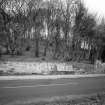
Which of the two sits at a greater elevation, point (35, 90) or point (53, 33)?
point (53, 33)

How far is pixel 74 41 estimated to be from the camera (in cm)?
3388

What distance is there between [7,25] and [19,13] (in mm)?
3571

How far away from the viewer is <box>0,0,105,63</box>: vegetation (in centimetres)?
2834

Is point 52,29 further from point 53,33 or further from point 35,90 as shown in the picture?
point 35,90

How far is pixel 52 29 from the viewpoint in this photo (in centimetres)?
3253

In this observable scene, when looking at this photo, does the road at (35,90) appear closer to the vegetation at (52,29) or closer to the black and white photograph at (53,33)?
the black and white photograph at (53,33)

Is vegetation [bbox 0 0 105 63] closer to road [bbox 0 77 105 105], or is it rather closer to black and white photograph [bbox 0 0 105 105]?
black and white photograph [bbox 0 0 105 105]

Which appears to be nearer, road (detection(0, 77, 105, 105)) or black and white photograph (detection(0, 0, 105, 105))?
road (detection(0, 77, 105, 105))

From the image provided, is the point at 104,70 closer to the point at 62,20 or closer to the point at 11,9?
the point at 62,20

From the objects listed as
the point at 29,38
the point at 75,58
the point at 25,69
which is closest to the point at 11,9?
the point at 29,38

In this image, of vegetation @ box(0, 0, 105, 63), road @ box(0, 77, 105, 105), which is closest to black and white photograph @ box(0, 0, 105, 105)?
vegetation @ box(0, 0, 105, 63)

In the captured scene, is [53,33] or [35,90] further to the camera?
[53,33]

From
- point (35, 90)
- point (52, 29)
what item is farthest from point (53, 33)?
point (35, 90)

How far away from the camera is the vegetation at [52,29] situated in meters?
28.3
